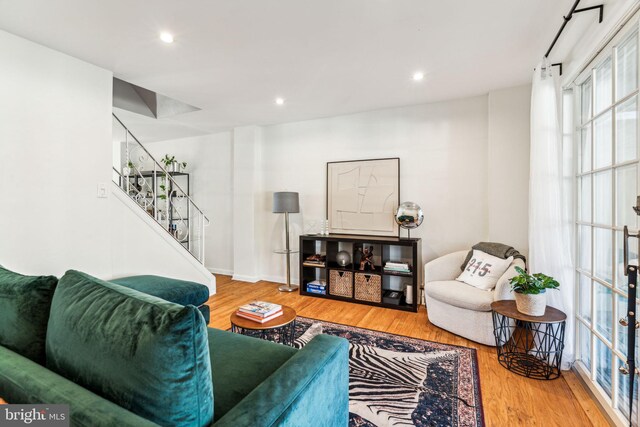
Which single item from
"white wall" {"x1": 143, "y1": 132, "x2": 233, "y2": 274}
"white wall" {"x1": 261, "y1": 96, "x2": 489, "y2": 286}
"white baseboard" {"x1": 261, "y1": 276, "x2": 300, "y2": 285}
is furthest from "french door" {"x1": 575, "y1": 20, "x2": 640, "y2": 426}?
"white wall" {"x1": 143, "y1": 132, "x2": 233, "y2": 274}

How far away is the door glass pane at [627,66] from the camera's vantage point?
1511mm

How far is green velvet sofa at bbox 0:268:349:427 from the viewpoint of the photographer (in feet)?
2.52

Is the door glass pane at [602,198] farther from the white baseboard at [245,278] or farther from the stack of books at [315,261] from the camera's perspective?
the white baseboard at [245,278]

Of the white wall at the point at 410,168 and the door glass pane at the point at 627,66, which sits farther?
the white wall at the point at 410,168

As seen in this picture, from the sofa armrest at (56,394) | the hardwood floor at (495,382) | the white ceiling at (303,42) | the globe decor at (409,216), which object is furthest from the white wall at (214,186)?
the sofa armrest at (56,394)

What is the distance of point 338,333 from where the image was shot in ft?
9.20

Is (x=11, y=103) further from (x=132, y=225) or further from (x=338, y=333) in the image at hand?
(x=338, y=333)

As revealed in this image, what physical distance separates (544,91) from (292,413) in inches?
106

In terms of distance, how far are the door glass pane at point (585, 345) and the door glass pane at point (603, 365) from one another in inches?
4.9

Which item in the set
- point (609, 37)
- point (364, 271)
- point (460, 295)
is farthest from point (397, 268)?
point (609, 37)

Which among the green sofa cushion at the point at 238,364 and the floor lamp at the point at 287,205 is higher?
the floor lamp at the point at 287,205

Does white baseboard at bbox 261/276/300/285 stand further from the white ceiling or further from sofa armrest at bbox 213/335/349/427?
sofa armrest at bbox 213/335/349/427

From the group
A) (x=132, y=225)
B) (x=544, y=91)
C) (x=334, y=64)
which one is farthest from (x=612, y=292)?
(x=132, y=225)

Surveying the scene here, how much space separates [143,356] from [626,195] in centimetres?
228
